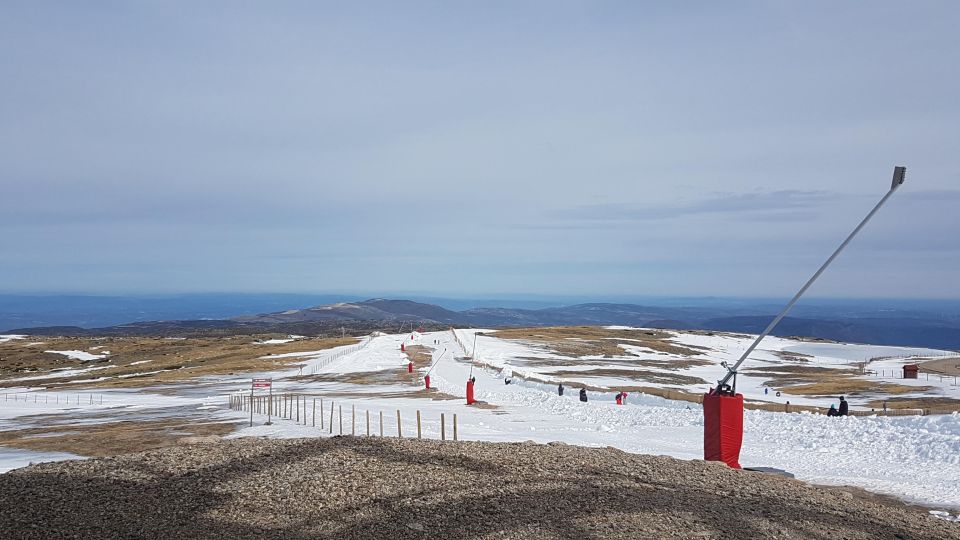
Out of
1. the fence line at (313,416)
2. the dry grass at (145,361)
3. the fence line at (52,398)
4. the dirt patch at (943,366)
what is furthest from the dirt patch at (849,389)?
the fence line at (52,398)

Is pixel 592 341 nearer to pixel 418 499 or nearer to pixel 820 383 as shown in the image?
pixel 820 383

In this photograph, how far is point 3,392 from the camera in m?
72.0

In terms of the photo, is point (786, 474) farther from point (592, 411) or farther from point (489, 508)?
point (592, 411)

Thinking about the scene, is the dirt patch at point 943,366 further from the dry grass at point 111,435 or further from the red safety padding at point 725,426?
the dry grass at point 111,435

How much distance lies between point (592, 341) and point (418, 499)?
4487 inches

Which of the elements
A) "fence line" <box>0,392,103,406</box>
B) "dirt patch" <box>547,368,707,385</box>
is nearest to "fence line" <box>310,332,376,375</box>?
"fence line" <box>0,392,103,406</box>

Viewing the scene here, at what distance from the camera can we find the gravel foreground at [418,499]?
43.4ft

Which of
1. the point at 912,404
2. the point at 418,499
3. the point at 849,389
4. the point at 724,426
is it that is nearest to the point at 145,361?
the point at 849,389

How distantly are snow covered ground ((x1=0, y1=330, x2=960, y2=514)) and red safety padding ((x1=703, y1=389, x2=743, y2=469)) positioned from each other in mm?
2197

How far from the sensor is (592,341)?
127m

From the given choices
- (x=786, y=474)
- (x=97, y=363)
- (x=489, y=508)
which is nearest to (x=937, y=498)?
(x=786, y=474)

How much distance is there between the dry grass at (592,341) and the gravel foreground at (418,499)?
8684 centimetres

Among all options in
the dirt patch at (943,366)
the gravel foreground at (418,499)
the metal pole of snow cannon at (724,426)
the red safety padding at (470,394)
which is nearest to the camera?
the gravel foreground at (418,499)

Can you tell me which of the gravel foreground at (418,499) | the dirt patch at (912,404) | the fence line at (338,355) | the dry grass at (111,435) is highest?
the gravel foreground at (418,499)
